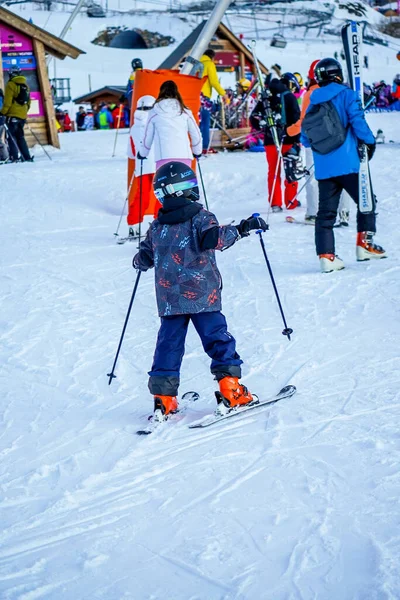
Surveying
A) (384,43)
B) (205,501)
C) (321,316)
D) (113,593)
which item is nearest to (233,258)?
(321,316)

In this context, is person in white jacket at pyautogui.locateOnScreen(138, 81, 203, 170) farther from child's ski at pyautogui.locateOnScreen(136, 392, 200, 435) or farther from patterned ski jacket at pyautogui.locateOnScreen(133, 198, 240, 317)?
patterned ski jacket at pyautogui.locateOnScreen(133, 198, 240, 317)

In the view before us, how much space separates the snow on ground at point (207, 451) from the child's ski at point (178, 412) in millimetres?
64

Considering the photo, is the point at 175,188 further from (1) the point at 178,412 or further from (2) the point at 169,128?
(2) the point at 169,128

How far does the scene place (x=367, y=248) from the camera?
309 inches

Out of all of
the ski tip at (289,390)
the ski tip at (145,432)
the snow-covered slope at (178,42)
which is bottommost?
the snow-covered slope at (178,42)

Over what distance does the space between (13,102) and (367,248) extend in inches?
377

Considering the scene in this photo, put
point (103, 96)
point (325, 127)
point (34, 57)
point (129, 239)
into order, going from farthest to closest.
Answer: point (103, 96) → point (34, 57) → point (129, 239) → point (325, 127)

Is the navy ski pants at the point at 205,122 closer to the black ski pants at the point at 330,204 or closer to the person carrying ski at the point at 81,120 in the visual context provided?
the black ski pants at the point at 330,204

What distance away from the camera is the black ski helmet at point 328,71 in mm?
6953

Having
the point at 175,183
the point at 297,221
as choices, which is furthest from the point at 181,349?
the point at 297,221

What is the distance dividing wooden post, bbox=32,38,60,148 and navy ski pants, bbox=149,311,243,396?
50.4ft

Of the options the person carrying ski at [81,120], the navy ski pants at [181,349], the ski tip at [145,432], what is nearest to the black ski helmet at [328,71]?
the navy ski pants at [181,349]

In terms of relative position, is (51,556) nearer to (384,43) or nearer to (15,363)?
(15,363)

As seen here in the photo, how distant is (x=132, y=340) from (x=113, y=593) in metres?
3.62
